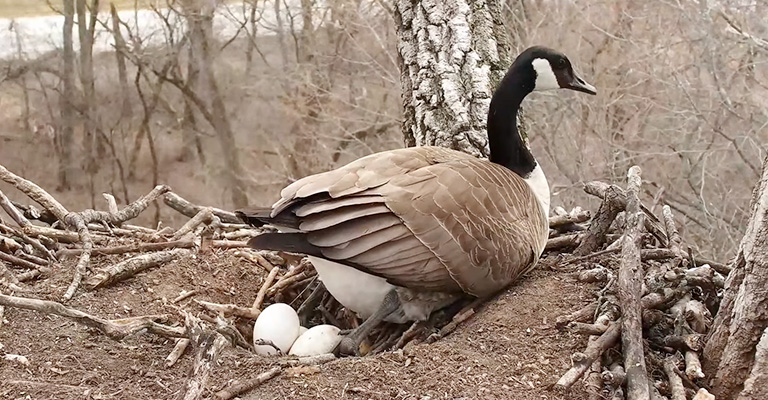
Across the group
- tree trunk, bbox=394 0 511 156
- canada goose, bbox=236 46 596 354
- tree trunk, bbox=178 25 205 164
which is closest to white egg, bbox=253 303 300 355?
canada goose, bbox=236 46 596 354

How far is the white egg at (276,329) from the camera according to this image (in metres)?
1.83

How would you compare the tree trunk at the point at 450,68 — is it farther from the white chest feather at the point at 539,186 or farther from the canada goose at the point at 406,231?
the canada goose at the point at 406,231

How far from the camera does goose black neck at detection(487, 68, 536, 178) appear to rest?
219cm

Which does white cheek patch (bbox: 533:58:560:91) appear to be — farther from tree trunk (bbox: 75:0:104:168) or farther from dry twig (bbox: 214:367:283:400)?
tree trunk (bbox: 75:0:104:168)

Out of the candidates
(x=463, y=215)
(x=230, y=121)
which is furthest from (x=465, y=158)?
(x=230, y=121)

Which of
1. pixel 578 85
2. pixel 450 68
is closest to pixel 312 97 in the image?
pixel 450 68

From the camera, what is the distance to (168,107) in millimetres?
6438

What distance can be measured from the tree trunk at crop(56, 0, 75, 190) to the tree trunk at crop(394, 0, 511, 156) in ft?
13.8

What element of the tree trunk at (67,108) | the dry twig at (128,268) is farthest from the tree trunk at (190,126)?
the dry twig at (128,268)

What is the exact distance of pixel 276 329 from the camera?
6.01 ft

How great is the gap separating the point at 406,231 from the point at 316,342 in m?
0.38

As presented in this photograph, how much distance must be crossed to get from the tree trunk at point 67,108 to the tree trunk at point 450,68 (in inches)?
166

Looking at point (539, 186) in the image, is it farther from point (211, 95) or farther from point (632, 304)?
point (211, 95)

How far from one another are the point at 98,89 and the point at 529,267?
5.34 m
